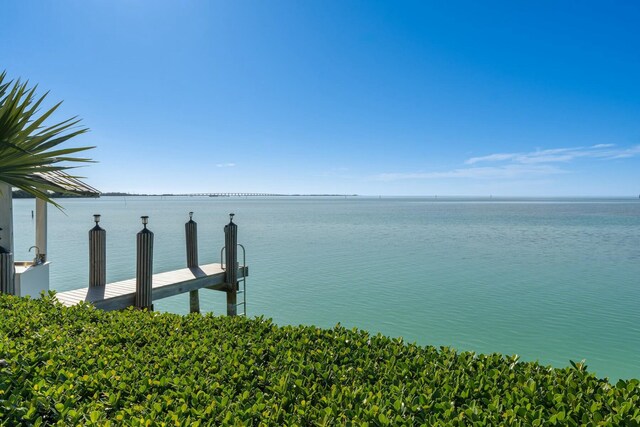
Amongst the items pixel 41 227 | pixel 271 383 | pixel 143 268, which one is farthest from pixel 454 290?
pixel 271 383

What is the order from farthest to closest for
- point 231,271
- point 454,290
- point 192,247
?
point 454,290 → point 192,247 → point 231,271

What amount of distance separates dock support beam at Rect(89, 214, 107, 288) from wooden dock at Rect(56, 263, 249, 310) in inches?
8.3

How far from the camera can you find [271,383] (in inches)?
113

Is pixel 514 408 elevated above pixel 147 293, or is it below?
above

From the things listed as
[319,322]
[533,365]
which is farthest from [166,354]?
[319,322]

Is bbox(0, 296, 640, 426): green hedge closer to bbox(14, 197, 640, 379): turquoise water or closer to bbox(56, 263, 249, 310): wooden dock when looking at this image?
bbox(56, 263, 249, 310): wooden dock

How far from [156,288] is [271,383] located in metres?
8.38

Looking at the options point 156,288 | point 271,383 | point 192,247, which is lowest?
point 156,288

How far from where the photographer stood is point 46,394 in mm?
2531

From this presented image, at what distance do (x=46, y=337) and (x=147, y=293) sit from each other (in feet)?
19.6

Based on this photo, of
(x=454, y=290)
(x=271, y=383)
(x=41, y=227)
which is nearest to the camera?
(x=271, y=383)

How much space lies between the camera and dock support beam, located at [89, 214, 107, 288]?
30.7 feet

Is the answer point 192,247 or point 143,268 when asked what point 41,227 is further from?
point 192,247

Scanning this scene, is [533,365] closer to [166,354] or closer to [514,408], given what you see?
[514,408]
